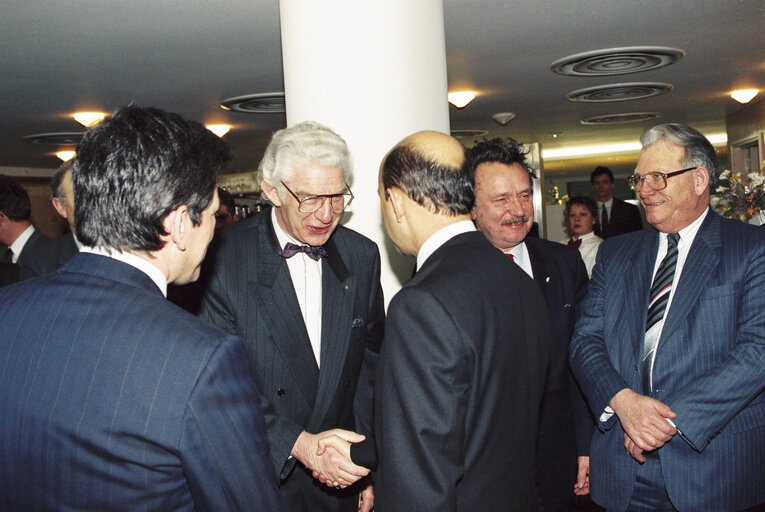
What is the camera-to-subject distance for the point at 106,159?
133 centimetres

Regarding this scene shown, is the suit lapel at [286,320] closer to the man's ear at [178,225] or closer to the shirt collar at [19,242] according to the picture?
the man's ear at [178,225]

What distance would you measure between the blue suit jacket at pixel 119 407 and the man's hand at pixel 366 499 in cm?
143

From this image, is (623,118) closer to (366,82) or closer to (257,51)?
(257,51)

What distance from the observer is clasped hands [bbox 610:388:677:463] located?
230cm

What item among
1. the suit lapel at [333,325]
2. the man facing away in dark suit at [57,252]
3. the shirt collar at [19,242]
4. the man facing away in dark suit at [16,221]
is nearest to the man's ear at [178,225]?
the suit lapel at [333,325]

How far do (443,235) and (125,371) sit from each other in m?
0.96

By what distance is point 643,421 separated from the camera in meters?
2.33

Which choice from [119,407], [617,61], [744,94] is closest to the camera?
[119,407]

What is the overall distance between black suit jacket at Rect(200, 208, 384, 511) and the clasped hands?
97 centimetres

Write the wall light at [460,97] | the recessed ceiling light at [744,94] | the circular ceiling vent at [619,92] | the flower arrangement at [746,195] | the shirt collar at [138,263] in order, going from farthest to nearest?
1. the recessed ceiling light at [744,94]
2. the circular ceiling vent at [619,92]
3. the wall light at [460,97]
4. the flower arrangement at [746,195]
5. the shirt collar at [138,263]

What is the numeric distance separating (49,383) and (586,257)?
20.3ft

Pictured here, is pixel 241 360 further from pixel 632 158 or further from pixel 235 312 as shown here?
pixel 632 158

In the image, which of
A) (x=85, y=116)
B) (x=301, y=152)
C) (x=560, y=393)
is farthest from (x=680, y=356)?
(x=85, y=116)

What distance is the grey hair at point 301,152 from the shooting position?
243cm
